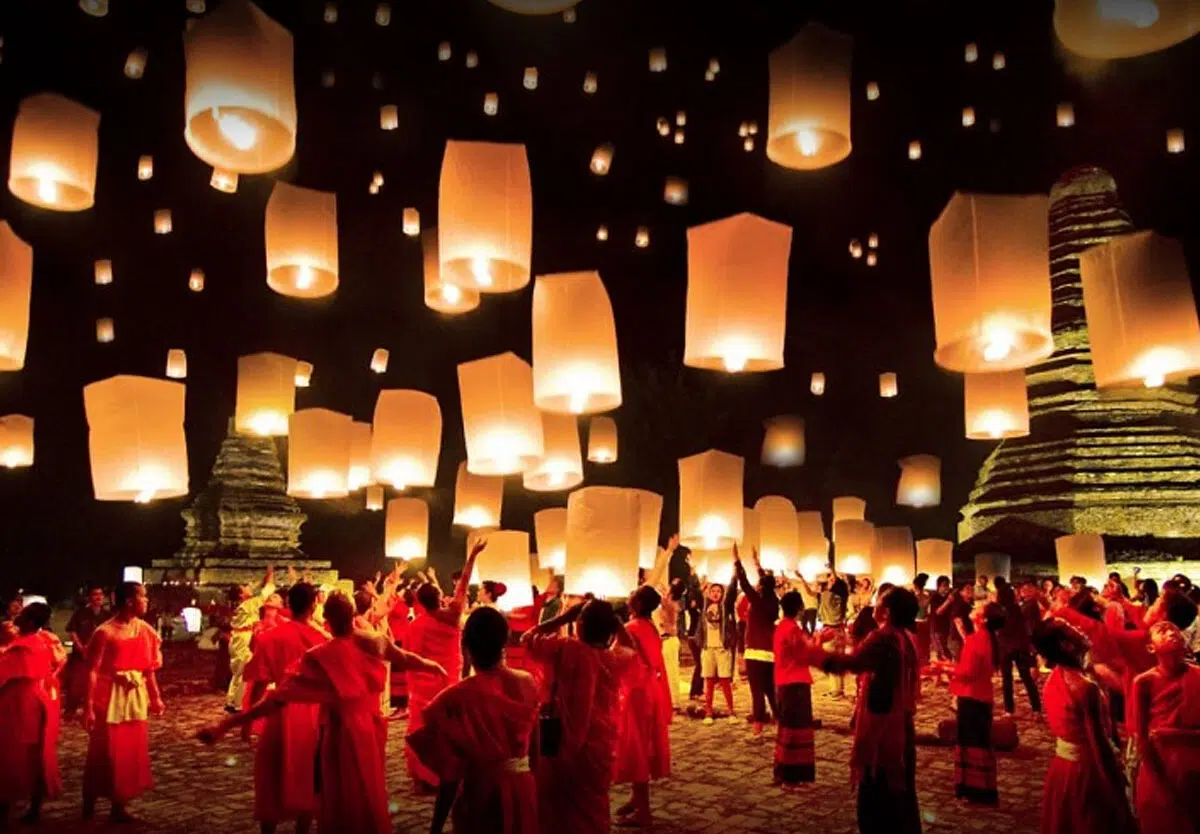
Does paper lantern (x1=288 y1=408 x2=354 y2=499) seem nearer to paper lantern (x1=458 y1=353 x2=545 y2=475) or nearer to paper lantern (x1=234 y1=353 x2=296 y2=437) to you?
paper lantern (x1=234 y1=353 x2=296 y2=437)

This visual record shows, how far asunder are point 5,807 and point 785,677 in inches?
223

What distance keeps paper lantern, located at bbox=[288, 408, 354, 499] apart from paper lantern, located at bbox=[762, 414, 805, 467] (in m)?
19.9

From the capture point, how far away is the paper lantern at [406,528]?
12.6 m

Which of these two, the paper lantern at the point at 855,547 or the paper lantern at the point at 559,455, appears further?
the paper lantern at the point at 855,547

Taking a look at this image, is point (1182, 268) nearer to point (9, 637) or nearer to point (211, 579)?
point (9, 637)

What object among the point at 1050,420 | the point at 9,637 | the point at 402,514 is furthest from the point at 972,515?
the point at 9,637

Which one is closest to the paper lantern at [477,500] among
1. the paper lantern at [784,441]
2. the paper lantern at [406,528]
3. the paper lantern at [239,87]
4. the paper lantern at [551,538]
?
the paper lantern at [551,538]

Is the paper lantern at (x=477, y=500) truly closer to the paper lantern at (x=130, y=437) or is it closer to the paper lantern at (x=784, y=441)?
the paper lantern at (x=130, y=437)

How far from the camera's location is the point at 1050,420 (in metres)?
19.5

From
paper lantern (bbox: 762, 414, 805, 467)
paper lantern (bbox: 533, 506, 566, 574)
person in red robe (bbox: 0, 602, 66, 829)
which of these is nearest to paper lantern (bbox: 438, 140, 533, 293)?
person in red robe (bbox: 0, 602, 66, 829)

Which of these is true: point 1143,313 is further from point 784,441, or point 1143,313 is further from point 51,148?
point 784,441

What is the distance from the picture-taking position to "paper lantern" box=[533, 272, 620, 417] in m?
6.77

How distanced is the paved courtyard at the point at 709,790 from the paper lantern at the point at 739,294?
310 centimetres

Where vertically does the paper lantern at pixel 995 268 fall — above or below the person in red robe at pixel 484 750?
above
